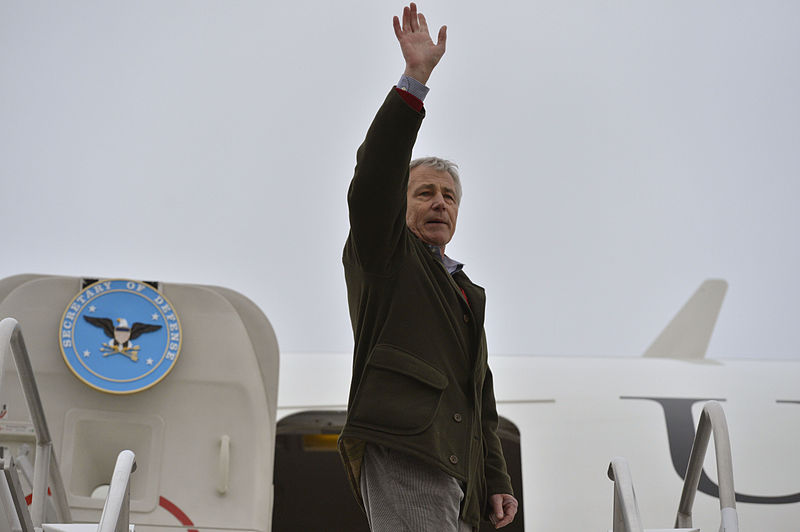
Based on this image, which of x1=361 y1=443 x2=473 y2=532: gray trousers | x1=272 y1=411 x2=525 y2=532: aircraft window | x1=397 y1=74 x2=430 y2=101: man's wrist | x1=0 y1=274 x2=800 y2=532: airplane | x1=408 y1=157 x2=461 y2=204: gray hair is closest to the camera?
x1=361 y1=443 x2=473 y2=532: gray trousers

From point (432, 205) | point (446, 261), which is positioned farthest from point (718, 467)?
point (432, 205)

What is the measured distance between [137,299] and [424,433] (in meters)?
3.24

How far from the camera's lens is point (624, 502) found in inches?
98.3

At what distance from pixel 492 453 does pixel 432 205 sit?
0.73 meters

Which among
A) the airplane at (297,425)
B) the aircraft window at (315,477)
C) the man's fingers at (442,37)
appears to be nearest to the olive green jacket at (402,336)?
the man's fingers at (442,37)

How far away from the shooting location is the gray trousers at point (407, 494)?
7.28ft

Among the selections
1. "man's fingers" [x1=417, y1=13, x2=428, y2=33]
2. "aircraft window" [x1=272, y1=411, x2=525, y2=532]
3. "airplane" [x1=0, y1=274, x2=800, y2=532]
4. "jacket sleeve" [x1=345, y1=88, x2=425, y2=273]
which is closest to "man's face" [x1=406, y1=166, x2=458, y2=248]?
"jacket sleeve" [x1=345, y1=88, x2=425, y2=273]

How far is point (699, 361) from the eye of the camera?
25.6ft

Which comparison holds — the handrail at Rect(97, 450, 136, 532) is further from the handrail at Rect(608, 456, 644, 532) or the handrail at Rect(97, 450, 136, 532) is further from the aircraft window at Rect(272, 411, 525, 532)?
the aircraft window at Rect(272, 411, 525, 532)

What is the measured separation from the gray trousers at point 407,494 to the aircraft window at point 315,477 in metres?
4.50

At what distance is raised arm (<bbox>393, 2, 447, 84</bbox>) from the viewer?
2367 mm

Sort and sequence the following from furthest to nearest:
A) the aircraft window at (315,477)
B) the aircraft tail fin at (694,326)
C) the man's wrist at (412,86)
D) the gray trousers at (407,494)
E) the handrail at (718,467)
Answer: the aircraft tail fin at (694,326) → the aircraft window at (315,477) → the handrail at (718,467) → the man's wrist at (412,86) → the gray trousers at (407,494)

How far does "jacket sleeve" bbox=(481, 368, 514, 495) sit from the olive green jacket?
0.06m

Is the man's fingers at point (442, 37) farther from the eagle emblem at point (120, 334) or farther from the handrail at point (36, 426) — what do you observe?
the eagle emblem at point (120, 334)
